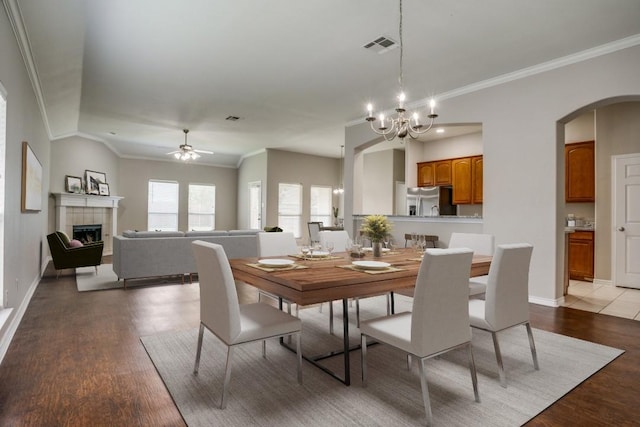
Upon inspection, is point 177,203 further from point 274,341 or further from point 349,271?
point 349,271

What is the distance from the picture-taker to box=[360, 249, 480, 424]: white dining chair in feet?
5.73

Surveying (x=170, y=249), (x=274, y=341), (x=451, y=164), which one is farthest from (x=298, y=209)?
(x=274, y=341)

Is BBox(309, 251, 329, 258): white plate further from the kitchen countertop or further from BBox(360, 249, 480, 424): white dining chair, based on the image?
the kitchen countertop

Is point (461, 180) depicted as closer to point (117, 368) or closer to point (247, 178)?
point (247, 178)

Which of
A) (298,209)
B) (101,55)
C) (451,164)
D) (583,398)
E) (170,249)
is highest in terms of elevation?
(101,55)

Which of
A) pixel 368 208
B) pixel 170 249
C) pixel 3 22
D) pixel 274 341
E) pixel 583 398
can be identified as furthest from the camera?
pixel 368 208

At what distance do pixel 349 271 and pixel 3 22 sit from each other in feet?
10.0

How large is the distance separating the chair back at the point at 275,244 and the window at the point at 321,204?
7051 millimetres

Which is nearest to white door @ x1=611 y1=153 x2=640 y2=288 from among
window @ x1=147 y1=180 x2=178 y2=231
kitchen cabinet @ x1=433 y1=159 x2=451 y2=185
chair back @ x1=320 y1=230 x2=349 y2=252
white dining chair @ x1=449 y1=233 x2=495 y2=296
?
kitchen cabinet @ x1=433 y1=159 x2=451 y2=185

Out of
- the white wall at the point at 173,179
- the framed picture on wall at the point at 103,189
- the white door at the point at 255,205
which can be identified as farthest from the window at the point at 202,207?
the framed picture on wall at the point at 103,189

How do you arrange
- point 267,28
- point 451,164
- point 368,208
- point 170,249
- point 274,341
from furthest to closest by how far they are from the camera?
1. point 368,208
2. point 451,164
3. point 170,249
4. point 267,28
5. point 274,341

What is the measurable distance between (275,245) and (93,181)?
7.09 meters

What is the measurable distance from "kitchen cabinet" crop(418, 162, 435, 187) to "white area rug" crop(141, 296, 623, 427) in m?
5.49

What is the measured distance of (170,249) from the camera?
5.20 metres
